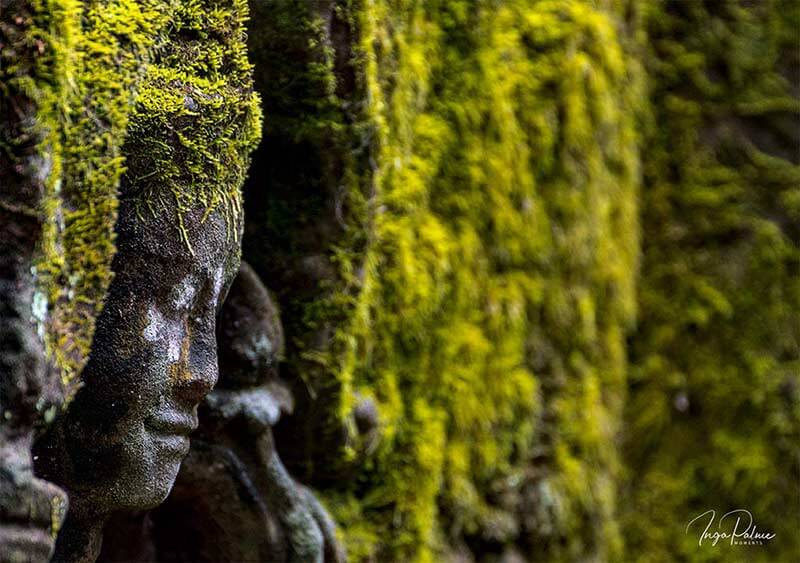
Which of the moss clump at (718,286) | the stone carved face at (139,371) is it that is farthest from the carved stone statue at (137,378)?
the moss clump at (718,286)

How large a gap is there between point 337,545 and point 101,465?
1.68 feet

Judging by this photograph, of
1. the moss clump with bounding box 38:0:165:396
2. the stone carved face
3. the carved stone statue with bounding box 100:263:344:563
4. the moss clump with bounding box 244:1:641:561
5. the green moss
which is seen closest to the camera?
Result: the moss clump with bounding box 38:0:165:396

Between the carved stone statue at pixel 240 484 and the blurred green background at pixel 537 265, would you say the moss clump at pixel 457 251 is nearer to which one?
the blurred green background at pixel 537 265

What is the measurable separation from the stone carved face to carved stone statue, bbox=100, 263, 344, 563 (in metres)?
0.26

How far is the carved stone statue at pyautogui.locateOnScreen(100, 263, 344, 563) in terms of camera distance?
1321mm

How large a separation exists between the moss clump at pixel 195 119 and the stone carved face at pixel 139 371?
2cm

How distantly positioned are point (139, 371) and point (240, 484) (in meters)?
0.39

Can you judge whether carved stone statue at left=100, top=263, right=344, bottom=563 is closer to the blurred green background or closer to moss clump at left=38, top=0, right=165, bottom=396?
the blurred green background

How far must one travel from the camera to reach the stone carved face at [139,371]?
3.26 feet

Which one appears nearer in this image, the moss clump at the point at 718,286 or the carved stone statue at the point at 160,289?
the carved stone statue at the point at 160,289

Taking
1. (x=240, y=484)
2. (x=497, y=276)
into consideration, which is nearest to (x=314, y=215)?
(x=240, y=484)

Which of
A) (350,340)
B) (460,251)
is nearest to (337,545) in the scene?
(350,340)

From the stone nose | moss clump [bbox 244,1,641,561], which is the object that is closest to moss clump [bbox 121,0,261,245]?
the stone nose

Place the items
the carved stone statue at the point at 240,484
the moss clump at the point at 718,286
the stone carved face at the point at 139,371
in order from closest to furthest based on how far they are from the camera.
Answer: the stone carved face at the point at 139,371 < the carved stone statue at the point at 240,484 < the moss clump at the point at 718,286
